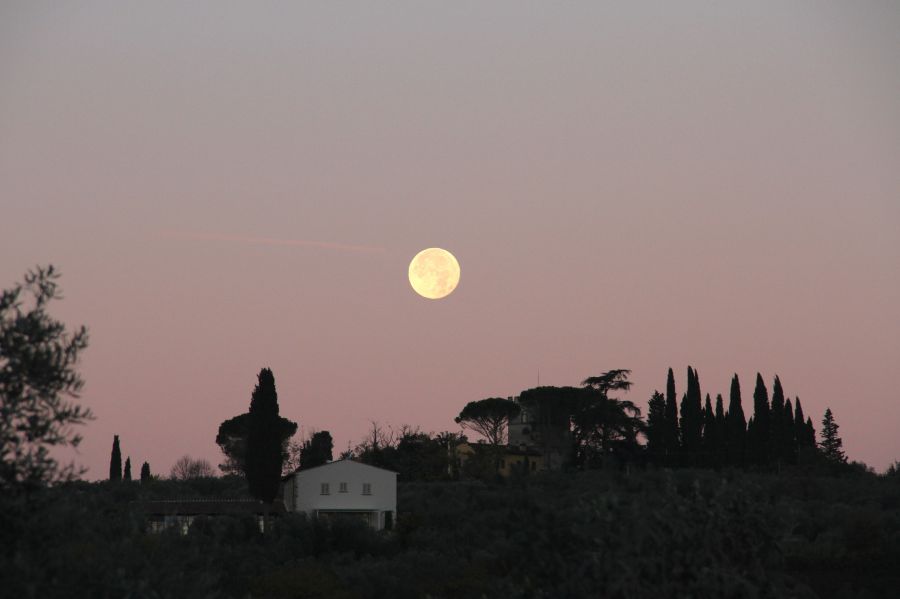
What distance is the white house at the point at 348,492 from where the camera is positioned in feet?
252

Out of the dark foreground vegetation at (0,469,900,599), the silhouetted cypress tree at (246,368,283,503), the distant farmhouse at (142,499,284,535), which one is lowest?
the dark foreground vegetation at (0,469,900,599)

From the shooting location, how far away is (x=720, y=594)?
58.6ft

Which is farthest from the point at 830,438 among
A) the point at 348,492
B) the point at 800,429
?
the point at 348,492

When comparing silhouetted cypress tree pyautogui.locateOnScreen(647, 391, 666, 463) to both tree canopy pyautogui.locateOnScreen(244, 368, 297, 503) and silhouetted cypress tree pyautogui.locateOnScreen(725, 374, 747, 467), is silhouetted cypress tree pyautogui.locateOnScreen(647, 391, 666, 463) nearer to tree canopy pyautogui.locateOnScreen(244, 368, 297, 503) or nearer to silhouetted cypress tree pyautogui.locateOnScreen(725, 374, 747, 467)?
silhouetted cypress tree pyautogui.locateOnScreen(725, 374, 747, 467)

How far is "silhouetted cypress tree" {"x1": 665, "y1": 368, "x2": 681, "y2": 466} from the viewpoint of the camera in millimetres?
102162

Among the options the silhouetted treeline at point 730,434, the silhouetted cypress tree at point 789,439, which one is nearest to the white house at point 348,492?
the silhouetted treeline at point 730,434

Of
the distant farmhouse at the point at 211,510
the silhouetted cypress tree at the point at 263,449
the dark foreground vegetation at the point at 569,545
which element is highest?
the silhouetted cypress tree at the point at 263,449

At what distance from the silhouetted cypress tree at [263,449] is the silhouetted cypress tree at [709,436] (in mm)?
40654

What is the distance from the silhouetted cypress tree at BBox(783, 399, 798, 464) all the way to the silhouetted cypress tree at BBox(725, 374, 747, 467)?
12.3 feet

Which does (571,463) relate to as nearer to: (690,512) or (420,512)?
(420,512)

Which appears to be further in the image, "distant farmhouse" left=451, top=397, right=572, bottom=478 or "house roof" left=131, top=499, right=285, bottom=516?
"distant farmhouse" left=451, top=397, right=572, bottom=478

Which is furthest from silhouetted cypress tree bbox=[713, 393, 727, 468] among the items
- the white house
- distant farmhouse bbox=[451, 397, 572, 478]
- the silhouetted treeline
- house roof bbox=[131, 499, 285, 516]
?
house roof bbox=[131, 499, 285, 516]

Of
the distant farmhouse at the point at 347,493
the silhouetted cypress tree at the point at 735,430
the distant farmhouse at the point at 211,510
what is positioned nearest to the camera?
the distant farmhouse at the point at 211,510

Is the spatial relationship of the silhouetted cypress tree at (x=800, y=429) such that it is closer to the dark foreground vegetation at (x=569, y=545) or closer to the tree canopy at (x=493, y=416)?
the tree canopy at (x=493, y=416)
